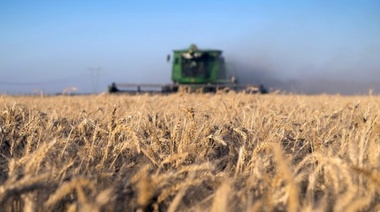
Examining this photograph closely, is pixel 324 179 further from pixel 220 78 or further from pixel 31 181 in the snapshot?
pixel 220 78

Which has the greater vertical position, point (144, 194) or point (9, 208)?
point (144, 194)

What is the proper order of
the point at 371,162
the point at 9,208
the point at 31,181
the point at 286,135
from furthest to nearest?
the point at 286,135, the point at 371,162, the point at 9,208, the point at 31,181

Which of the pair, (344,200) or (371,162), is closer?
(344,200)

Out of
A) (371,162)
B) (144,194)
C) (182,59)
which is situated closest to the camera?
(144,194)

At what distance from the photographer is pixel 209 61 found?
58.2 ft

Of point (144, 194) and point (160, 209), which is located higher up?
point (144, 194)

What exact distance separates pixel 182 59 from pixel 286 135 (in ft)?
49.6

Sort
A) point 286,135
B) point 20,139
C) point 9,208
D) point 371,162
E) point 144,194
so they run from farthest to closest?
point 286,135 → point 20,139 → point 371,162 → point 9,208 → point 144,194

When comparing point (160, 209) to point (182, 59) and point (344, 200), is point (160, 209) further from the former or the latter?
point (182, 59)

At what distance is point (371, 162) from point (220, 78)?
1656cm

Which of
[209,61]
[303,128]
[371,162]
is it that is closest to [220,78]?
[209,61]

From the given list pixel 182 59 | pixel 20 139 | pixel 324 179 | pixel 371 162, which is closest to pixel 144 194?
pixel 371 162

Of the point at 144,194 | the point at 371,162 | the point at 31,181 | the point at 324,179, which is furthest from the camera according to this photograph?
the point at 324,179

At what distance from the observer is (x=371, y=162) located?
1509 millimetres
